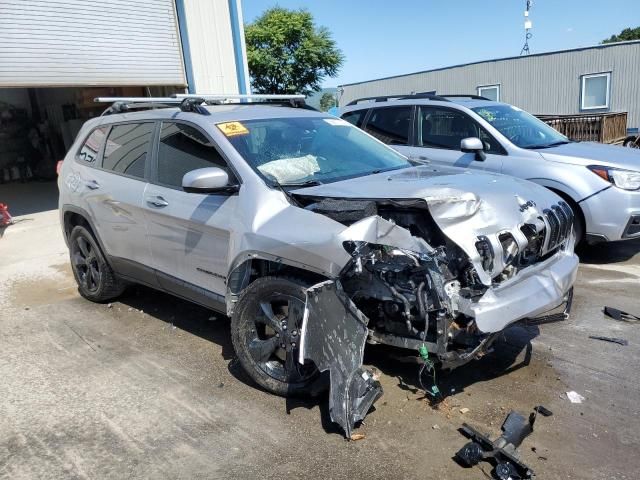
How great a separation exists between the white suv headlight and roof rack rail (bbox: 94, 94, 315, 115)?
11.0 feet

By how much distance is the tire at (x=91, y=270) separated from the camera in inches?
209

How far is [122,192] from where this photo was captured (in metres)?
4.70

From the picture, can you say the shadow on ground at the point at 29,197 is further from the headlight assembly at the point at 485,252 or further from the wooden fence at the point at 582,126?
the wooden fence at the point at 582,126

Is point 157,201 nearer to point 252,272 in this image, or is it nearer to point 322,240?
point 252,272

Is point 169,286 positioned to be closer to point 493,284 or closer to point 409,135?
point 493,284

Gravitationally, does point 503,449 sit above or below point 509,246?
below

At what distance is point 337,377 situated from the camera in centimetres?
309

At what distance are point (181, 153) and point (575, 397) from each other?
329 centimetres

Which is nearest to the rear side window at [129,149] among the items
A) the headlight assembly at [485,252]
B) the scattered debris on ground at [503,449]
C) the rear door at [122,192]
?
the rear door at [122,192]

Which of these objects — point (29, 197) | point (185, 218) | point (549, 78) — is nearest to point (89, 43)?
point (29, 197)

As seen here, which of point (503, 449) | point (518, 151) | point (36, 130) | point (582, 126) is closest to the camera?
point (503, 449)

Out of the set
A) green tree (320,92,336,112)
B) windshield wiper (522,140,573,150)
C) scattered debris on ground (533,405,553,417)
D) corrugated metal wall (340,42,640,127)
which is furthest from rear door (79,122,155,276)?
green tree (320,92,336,112)

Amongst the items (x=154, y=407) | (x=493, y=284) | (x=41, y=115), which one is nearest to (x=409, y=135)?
(x=493, y=284)

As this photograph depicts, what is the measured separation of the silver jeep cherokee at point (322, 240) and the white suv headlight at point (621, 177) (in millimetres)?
2391
